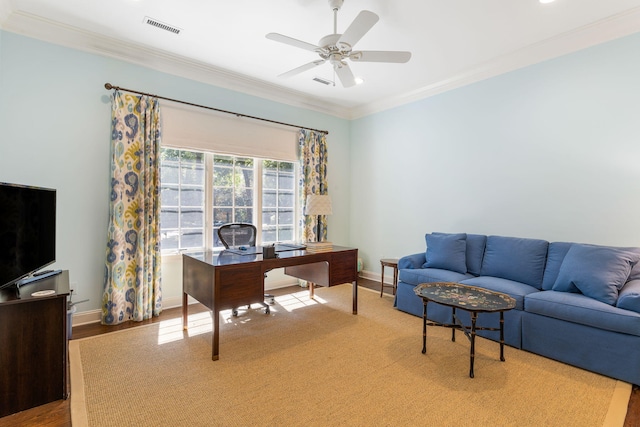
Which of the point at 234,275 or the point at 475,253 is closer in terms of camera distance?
the point at 234,275

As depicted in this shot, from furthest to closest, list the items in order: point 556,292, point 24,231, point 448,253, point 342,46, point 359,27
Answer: point 448,253
point 556,292
point 342,46
point 359,27
point 24,231

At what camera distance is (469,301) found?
2.36 meters

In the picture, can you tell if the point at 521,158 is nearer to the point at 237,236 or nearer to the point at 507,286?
the point at 507,286

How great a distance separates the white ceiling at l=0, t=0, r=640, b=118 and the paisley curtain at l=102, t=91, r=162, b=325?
0.46 metres

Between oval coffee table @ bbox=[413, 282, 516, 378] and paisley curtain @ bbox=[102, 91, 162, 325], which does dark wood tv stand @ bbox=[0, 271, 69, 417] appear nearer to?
paisley curtain @ bbox=[102, 91, 162, 325]

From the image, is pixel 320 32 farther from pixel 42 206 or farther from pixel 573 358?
pixel 573 358

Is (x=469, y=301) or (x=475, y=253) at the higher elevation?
(x=475, y=253)

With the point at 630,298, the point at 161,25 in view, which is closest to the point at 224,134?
the point at 161,25

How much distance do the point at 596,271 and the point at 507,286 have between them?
663mm

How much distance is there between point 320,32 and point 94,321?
371 cm

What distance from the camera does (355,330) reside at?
3.03 meters

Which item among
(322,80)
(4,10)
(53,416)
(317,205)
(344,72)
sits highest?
(322,80)

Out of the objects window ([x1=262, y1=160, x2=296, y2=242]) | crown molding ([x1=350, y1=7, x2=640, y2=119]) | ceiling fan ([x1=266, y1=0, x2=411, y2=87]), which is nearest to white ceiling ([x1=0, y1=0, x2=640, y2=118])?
crown molding ([x1=350, y1=7, x2=640, y2=119])

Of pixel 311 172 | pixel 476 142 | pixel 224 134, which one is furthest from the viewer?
pixel 311 172
